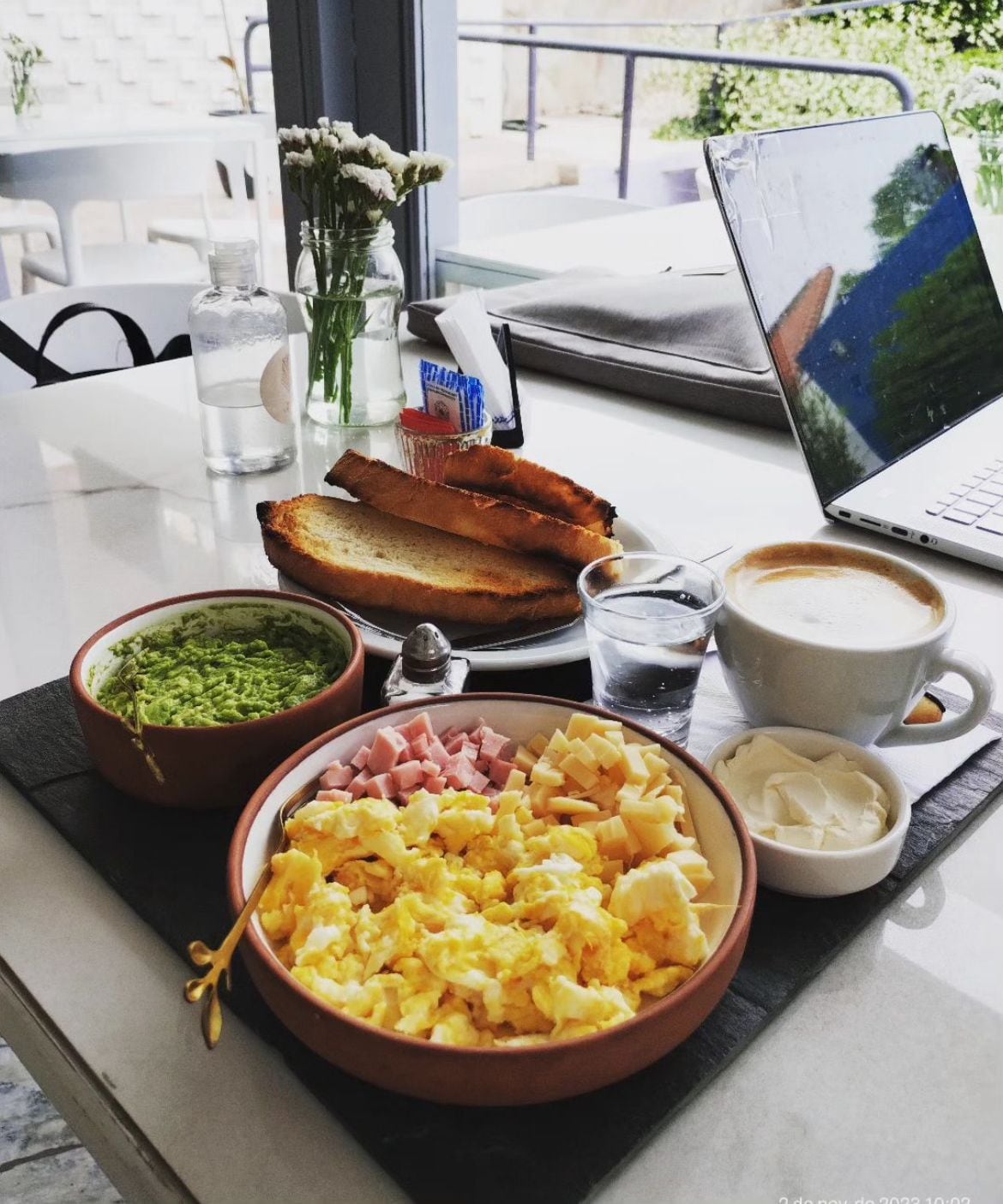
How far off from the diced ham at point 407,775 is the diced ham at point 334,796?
3cm

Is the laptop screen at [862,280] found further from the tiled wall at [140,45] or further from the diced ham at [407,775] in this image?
the tiled wall at [140,45]

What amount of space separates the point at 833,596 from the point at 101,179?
2938 mm

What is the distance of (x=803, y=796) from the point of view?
62 centimetres

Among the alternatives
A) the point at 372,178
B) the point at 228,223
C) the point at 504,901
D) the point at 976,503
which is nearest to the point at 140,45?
the point at 228,223

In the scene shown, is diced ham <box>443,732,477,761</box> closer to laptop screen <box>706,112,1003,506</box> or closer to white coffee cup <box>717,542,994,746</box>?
white coffee cup <box>717,542,994,746</box>

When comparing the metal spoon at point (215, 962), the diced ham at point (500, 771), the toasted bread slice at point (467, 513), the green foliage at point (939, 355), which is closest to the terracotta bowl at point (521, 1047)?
the metal spoon at point (215, 962)

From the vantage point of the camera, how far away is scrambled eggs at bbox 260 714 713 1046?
457 mm

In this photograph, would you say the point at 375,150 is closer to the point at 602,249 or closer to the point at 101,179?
the point at 602,249

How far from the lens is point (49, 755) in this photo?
708mm

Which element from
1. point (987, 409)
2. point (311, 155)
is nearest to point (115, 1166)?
point (311, 155)

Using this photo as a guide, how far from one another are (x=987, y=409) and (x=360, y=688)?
0.93 m

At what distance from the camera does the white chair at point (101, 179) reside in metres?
2.99

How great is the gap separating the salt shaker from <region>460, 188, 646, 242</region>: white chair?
186 cm

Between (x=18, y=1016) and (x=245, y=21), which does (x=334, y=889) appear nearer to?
(x=18, y=1016)
